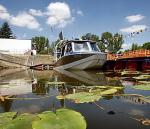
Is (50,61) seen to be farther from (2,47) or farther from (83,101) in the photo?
(83,101)

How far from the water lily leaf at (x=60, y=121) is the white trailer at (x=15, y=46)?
180 feet

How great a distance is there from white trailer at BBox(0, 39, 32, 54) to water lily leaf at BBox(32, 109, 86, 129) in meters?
54.9

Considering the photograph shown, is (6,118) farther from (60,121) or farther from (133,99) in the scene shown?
(133,99)

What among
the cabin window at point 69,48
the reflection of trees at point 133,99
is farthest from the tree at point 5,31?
the reflection of trees at point 133,99

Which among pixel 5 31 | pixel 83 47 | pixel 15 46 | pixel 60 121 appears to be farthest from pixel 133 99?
pixel 5 31

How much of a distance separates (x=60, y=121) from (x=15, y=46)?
186ft

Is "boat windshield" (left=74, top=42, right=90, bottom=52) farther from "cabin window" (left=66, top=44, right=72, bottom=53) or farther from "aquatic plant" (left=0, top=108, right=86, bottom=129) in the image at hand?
"aquatic plant" (left=0, top=108, right=86, bottom=129)

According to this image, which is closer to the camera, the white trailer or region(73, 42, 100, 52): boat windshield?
region(73, 42, 100, 52): boat windshield

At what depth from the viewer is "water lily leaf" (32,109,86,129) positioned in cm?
282

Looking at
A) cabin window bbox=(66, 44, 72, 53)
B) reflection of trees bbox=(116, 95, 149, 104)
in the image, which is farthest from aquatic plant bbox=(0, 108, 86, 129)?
cabin window bbox=(66, 44, 72, 53)

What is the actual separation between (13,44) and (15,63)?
1911 cm

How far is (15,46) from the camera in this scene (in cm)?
5803

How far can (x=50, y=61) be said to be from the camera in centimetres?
4247

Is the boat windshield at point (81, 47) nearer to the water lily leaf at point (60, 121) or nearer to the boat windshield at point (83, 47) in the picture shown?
the boat windshield at point (83, 47)
